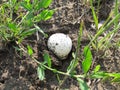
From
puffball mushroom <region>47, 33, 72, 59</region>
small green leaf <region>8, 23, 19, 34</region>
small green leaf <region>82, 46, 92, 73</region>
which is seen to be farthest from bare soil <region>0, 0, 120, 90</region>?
small green leaf <region>82, 46, 92, 73</region>

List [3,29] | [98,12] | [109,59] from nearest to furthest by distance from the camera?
[3,29] → [109,59] → [98,12]

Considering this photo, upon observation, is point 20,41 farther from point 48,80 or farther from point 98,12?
point 98,12

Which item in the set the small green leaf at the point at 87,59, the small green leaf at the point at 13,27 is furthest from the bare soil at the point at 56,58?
the small green leaf at the point at 87,59

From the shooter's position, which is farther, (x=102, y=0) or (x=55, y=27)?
(x=102, y=0)

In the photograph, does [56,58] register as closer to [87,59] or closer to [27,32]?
[27,32]

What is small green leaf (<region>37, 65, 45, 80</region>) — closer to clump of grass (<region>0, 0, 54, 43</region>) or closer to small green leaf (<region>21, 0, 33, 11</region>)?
clump of grass (<region>0, 0, 54, 43</region>)

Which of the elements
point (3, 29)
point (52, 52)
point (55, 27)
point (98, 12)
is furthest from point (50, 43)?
point (98, 12)

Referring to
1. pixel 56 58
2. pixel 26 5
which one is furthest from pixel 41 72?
pixel 26 5
